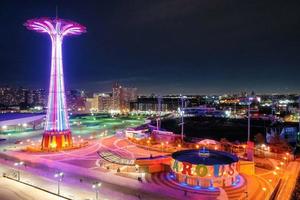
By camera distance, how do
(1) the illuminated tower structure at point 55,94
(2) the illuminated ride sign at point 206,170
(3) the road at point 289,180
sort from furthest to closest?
(1) the illuminated tower structure at point 55,94, (2) the illuminated ride sign at point 206,170, (3) the road at point 289,180

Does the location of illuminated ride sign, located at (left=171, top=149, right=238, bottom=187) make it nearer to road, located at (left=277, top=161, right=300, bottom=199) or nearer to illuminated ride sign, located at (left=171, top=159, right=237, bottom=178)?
illuminated ride sign, located at (left=171, top=159, right=237, bottom=178)

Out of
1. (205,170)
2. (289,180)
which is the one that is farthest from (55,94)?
(289,180)

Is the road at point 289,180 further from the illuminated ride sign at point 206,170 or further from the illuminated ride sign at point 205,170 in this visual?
the illuminated ride sign at point 206,170

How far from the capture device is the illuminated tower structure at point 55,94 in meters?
47.3

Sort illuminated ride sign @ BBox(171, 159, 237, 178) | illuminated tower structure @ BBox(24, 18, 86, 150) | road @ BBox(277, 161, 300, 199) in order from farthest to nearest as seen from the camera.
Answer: illuminated tower structure @ BBox(24, 18, 86, 150)
illuminated ride sign @ BBox(171, 159, 237, 178)
road @ BBox(277, 161, 300, 199)

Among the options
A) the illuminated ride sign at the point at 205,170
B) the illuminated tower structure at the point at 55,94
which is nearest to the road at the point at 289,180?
the illuminated ride sign at the point at 205,170

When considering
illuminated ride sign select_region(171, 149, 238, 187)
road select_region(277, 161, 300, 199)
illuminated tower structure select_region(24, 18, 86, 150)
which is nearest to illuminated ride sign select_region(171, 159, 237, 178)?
illuminated ride sign select_region(171, 149, 238, 187)

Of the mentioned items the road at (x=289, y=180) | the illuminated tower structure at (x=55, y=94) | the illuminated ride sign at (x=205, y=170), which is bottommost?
the road at (x=289, y=180)

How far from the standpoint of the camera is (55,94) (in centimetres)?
4762

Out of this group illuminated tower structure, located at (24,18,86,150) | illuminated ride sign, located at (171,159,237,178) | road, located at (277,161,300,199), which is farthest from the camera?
illuminated tower structure, located at (24,18,86,150)

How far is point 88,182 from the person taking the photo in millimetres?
29906

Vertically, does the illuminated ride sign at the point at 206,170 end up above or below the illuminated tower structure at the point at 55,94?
below

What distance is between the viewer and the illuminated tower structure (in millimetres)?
47281

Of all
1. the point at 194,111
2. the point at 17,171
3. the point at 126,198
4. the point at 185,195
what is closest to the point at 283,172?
the point at 185,195
